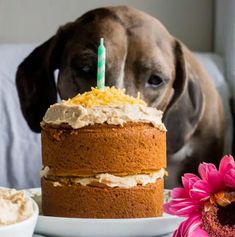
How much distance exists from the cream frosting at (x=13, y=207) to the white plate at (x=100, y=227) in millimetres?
128

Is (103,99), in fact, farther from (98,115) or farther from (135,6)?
(135,6)

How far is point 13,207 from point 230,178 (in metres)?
0.32

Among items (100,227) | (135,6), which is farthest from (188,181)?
(135,6)

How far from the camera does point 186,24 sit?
9.50ft

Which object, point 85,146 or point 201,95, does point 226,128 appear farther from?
point 85,146

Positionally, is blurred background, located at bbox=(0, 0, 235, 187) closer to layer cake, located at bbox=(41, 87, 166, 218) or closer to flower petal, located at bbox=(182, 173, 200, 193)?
layer cake, located at bbox=(41, 87, 166, 218)

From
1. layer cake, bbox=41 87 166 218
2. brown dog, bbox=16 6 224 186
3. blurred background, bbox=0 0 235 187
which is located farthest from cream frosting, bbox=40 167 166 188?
blurred background, bbox=0 0 235 187

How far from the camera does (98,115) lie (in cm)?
107

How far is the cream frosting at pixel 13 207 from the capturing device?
0.83 m

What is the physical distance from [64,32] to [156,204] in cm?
112

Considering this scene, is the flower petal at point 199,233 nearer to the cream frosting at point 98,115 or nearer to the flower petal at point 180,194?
the flower petal at point 180,194

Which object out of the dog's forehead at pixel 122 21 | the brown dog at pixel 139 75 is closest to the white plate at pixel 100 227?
the brown dog at pixel 139 75

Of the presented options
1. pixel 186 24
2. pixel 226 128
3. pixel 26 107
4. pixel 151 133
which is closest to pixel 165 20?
pixel 186 24

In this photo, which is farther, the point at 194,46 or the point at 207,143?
the point at 194,46
